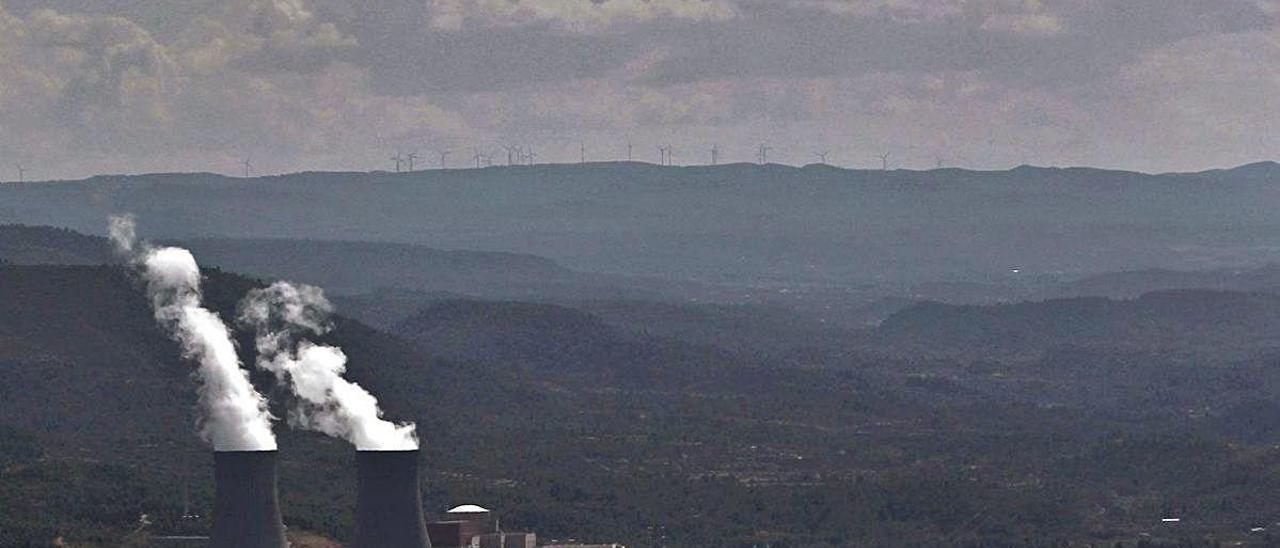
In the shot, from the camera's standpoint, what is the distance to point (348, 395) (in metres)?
174

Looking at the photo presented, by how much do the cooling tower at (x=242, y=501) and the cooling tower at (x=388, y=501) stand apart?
466 centimetres

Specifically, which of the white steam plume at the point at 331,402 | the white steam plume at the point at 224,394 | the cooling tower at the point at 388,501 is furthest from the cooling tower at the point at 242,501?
the white steam plume at the point at 331,402

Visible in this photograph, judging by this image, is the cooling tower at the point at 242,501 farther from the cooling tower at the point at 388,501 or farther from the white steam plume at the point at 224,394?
the cooling tower at the point at 388,501

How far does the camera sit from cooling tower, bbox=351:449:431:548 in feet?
507

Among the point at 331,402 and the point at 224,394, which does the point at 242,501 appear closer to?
the point at 224,394

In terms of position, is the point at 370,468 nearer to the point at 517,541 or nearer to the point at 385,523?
the point at 385,523

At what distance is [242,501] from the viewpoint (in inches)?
6004

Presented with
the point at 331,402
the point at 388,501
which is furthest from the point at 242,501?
the point at 331,402

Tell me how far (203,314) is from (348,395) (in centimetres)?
884

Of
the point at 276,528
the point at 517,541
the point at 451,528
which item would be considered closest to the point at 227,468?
the point at 276,528

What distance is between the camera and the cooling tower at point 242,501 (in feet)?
500

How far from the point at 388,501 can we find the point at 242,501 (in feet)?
22.8

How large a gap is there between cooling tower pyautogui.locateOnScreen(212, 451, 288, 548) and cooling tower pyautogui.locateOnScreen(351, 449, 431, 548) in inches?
183

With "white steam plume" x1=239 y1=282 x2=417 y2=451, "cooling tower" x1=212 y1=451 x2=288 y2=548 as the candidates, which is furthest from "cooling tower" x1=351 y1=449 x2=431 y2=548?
"white steam plume" x1=239 y1=282 x2=417 y2=451
